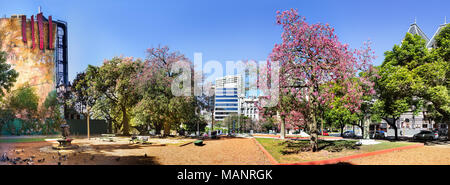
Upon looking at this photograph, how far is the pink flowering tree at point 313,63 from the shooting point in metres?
11.3

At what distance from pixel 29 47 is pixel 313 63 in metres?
12.6

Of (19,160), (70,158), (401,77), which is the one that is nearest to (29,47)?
(19,160)

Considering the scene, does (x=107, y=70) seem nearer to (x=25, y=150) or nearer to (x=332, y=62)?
(x=25, y=150)

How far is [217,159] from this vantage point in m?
8.40

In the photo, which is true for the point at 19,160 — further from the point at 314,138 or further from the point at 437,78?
the point at 437,78

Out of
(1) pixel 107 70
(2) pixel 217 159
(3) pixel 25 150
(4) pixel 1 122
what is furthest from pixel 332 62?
(1) pixel 107 70

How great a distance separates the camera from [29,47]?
8.84 metres

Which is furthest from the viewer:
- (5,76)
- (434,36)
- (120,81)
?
(120,81)

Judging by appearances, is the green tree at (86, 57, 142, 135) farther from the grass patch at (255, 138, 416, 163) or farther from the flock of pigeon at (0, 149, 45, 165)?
the grass patch at (255, 138, 416, 163)

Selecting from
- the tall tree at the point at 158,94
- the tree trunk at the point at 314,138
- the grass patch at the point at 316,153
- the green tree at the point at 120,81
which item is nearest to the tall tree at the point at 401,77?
the grass patch at the point at 316,153

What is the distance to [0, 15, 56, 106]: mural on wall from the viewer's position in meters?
8.42

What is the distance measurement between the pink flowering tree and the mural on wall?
10.5 meters

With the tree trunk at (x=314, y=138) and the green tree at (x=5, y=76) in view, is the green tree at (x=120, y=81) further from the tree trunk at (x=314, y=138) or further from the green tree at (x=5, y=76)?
the tree trunk at (x=314, y=138)

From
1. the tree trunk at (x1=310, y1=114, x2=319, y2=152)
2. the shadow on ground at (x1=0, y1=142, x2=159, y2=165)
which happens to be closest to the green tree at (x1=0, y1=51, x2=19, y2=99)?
the shadow on ground at (x1=0, y1=142, x2=159, y2=165)
